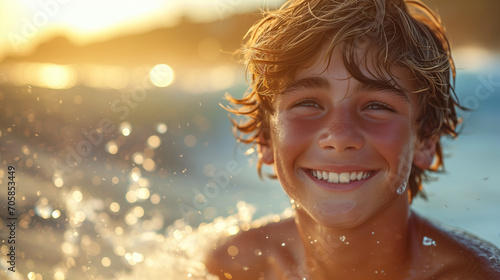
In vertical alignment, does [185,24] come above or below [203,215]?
above

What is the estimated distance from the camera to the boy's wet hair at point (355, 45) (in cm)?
226

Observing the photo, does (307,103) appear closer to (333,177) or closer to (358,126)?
(358,126)

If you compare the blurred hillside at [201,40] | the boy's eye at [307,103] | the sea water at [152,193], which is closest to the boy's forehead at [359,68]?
the boy's eye at [307,103]

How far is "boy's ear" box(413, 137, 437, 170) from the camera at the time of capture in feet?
8.62

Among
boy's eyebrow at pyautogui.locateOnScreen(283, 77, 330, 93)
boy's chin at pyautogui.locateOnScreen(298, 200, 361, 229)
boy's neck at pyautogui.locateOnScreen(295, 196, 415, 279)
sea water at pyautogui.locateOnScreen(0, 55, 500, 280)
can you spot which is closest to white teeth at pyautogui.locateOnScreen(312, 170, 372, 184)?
boy's chin at pyautogui.locateOnScreen(298, 200, 361, 229)

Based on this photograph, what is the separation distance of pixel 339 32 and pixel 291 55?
0.24 m

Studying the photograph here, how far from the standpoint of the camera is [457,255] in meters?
2.70

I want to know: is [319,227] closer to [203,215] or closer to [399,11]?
[399,11]

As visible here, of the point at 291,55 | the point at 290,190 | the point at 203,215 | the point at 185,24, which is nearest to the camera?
the point at 291,55

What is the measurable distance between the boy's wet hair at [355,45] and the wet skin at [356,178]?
0.16 ft

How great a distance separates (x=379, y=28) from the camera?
7.61 feet

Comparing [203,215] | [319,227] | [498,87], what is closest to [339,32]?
[319,227]

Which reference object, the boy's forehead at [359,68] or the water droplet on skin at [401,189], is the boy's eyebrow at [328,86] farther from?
the water droplet on skin at [401,189]

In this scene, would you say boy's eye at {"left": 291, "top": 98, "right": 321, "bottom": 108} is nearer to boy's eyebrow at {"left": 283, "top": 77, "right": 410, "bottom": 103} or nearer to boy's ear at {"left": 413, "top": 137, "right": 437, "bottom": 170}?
boy's eyebrow at {"left": 283, "top": 77, "right": 410, "bottom": 103}
